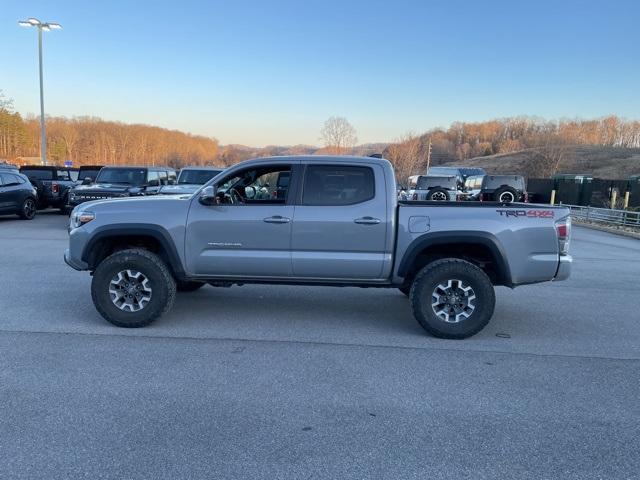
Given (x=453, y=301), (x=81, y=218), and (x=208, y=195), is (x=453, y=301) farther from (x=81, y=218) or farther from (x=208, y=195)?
(x=81, y=218)

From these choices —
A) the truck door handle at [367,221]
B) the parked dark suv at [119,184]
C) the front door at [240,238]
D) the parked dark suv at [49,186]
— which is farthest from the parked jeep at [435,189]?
the front door at [240,238]

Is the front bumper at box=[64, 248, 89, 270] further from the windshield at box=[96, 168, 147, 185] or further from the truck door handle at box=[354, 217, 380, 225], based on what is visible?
the windshield at box=[96, 168, 147, 185]

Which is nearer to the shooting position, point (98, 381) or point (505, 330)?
point (98, 381)

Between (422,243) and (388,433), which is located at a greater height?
(422,243)

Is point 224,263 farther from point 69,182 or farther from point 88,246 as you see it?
point 69,182

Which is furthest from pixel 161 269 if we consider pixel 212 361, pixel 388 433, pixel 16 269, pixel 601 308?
pixel 601 308

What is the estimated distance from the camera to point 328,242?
17.8 ft

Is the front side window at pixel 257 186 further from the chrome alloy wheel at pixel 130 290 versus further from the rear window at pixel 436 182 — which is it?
the rear window at pixel 436 182

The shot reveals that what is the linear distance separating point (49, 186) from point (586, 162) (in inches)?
3764

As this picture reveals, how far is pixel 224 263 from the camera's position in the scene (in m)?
5.53

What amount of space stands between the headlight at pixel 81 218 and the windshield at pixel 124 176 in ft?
32.8

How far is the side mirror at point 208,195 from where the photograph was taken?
5434 mm

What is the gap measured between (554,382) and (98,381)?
387cm

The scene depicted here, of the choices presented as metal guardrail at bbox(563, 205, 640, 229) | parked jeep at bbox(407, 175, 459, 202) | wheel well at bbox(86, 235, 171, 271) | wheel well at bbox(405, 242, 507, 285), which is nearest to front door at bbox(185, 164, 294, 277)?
wheel well at bbox(86, 235, 171, 271)
